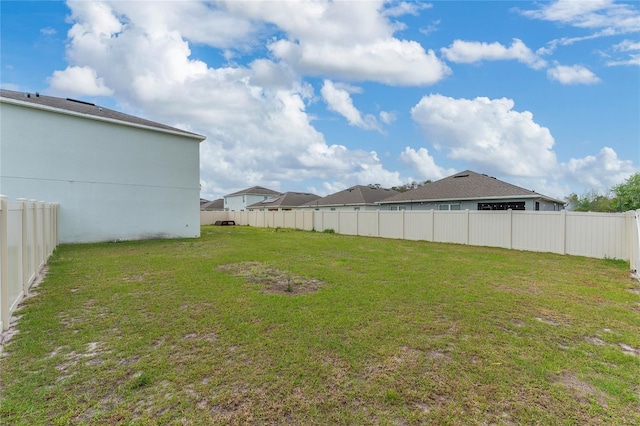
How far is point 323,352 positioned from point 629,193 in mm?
44524

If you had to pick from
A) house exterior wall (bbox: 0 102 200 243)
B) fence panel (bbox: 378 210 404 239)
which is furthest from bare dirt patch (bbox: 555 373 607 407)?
house exterior wall (bbox: 0 102 200 243)

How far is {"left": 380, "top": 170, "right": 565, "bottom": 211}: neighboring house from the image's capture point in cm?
1808

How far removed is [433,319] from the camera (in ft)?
13.7

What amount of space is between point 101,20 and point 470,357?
14.9 metres

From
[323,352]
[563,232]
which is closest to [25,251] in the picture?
[323,352]

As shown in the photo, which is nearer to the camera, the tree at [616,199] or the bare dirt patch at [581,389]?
the bare dirt patch at [581,389]

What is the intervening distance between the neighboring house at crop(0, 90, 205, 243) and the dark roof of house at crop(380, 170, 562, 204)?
51.0 feet

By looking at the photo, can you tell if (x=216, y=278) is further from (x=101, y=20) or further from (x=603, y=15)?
(x=603, y=15)

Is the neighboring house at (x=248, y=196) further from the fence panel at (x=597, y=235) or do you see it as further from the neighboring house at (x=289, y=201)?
the fence panel at (x=597, y=235)

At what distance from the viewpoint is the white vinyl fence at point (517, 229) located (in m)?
9.23

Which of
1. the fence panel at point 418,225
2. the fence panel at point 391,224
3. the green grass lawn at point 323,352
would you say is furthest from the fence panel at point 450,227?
the green grass lawn at point 323,352

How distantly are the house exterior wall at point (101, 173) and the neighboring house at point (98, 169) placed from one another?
28 millimetres

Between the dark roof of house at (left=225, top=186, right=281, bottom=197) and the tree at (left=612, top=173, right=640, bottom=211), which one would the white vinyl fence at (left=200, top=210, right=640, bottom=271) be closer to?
the tree at (left=612, top=173, right=640, bottom=211)

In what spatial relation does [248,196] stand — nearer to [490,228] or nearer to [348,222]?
[348,222]
